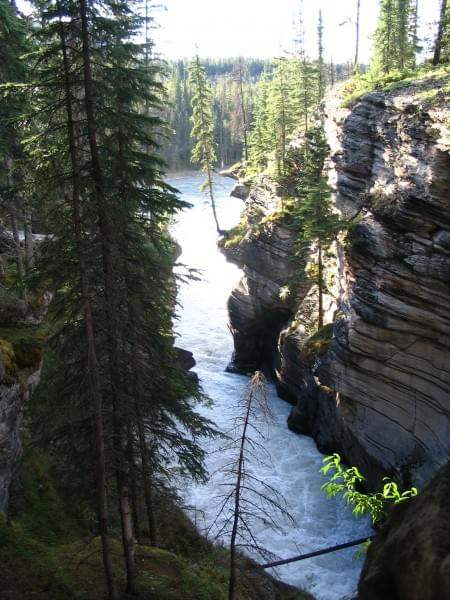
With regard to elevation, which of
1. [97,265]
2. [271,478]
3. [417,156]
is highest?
[417,156]

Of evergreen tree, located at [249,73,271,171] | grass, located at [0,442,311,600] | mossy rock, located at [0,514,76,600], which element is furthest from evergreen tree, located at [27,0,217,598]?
evergreen tree, located at [249,73,271,171]

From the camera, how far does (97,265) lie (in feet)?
36.6

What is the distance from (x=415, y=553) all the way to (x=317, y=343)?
2002 centimetres

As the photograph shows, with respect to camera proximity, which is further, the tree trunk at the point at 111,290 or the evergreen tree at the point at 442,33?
the evergreen tree at the point at 442,33

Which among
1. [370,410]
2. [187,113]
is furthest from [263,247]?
[187,113]

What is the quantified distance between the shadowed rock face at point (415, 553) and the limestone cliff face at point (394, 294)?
12256 mm

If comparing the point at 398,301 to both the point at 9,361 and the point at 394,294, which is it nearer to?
the point at 394,294

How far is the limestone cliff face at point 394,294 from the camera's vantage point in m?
17.0

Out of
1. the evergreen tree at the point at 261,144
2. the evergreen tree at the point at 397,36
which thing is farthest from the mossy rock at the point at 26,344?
the evergreen tree at the point at 261,144

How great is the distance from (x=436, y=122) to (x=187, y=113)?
380 ft

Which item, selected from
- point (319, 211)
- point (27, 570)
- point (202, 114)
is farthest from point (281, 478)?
point (202, 114)

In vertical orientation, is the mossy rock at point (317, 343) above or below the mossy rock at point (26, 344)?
→ below

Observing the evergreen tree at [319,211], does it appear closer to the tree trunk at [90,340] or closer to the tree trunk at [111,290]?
the tree trunk at [111,290]

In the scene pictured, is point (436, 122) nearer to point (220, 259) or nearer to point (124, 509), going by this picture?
point (124, 509)
